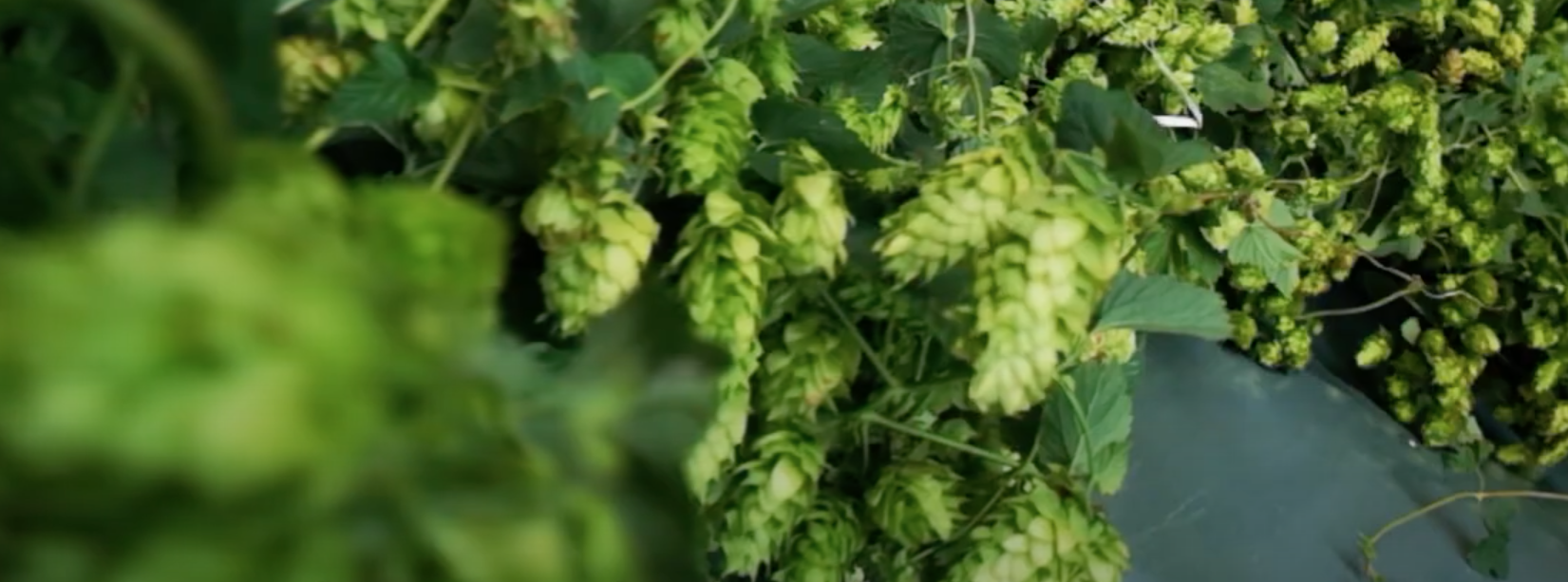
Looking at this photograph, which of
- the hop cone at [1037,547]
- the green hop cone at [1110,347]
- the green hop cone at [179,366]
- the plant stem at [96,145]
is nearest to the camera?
the green hop cone at [179,366]

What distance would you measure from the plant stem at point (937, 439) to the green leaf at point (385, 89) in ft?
1.00

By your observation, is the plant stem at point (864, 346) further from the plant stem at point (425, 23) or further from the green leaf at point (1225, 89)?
the green leaf at point (1225, 89)

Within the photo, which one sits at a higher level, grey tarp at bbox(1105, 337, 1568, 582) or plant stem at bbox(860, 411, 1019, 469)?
plant stem at bbox(860, 411, 1019, 469)

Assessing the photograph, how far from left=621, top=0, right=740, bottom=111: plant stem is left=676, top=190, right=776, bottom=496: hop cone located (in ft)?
0.18

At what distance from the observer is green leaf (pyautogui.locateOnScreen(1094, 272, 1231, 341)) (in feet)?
2.66

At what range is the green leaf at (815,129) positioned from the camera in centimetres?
72

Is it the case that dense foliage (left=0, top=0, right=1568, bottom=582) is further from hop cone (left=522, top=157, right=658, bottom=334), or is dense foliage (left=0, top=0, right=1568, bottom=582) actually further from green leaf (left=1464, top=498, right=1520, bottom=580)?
green leaf (left=1464, top=498, right=1520, bottom=580)

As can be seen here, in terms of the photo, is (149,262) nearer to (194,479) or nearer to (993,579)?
(194,479)

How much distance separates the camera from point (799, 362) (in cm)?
71

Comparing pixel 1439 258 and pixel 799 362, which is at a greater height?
pixel 799 362

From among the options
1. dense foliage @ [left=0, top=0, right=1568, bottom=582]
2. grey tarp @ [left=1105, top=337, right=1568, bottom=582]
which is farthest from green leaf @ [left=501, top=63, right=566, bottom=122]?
grey tarp @ [left=1105, top=337, right=1568, bottom=582]

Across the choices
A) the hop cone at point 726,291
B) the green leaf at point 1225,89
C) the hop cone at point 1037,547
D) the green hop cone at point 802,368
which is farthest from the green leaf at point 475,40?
the green leaf at point 1225,89

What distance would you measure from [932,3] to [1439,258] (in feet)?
2.39

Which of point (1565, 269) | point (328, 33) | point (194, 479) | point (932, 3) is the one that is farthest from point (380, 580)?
point (1565, 269)
